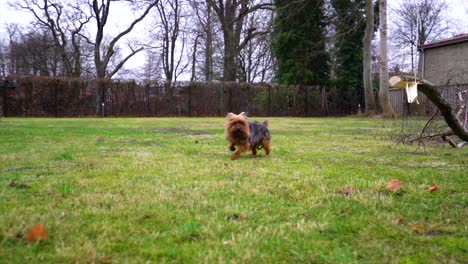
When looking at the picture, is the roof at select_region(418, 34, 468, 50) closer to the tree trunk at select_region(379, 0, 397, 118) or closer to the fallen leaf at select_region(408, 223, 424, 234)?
the tree trunk at select_region(379, 0, 397, 118)

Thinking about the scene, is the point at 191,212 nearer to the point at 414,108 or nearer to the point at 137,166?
the point at 137,166

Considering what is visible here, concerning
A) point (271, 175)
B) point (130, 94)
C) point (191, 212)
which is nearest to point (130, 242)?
point (191, 212)

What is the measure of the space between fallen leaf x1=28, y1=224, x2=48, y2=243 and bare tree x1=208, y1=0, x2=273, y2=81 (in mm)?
33764

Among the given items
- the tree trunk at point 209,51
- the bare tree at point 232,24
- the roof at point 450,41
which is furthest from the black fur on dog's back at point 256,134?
the tree trunk at point 209,51

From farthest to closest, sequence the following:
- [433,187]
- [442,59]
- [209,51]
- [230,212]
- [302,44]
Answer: [209,51] < [302,44] < [442,59] < [433,187] < [230,212]

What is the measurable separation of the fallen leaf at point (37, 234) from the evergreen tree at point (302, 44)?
2904 centimetres

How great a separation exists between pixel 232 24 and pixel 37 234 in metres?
35.2

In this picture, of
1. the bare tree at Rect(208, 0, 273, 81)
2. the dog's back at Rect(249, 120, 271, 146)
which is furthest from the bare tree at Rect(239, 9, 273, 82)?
the dog's back at Rect(249, 120, 271, 146)

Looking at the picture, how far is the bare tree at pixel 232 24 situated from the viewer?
35.5m

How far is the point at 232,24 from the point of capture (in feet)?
119

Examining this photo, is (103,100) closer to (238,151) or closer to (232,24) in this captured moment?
(232,24)

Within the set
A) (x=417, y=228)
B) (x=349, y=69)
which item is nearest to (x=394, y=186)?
(x=417, y=228)

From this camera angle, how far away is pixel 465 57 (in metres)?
28.3

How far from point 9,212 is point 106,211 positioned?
0.66 m
